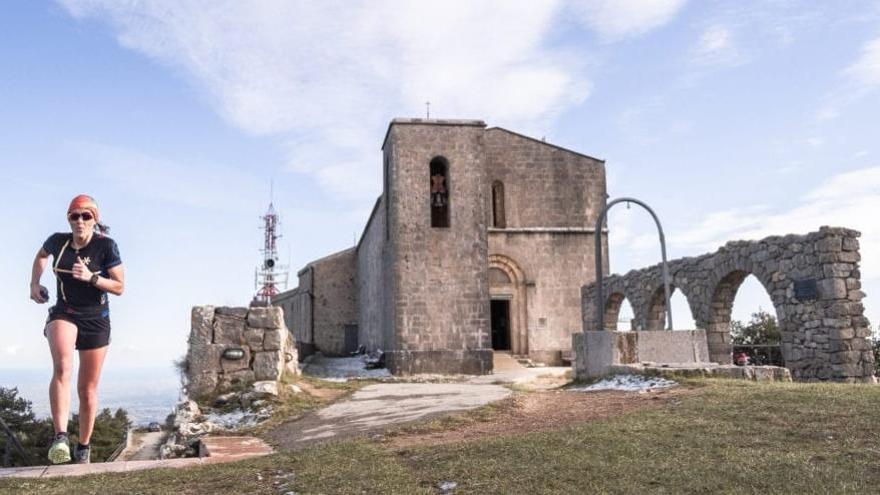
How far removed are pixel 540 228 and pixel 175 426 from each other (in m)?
18.4

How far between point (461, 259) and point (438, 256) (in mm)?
676

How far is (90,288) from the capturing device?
16.3ft

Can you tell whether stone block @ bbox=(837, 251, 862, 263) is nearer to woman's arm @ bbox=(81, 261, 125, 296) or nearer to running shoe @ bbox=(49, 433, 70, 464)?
woman's arm @ bbox=(81, 261, 125, 296)

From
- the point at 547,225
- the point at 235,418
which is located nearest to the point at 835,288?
the point at 235,418

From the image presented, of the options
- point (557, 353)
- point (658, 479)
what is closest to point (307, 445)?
point (658, 479)

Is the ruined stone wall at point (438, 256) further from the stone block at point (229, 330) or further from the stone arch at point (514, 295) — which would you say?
the stone block at point (229, 330)

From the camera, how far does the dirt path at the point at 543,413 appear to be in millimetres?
6707

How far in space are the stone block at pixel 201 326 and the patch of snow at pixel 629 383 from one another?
525 cm

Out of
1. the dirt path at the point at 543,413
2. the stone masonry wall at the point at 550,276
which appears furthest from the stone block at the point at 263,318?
the stone masonry wall at the point at 550,276

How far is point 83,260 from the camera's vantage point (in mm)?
5008

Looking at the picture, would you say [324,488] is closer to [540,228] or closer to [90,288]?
[90,288]

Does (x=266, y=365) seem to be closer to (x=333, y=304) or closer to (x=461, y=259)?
(x=461, y=259)

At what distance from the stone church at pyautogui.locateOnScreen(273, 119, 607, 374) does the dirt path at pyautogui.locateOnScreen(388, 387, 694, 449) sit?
1082 cm

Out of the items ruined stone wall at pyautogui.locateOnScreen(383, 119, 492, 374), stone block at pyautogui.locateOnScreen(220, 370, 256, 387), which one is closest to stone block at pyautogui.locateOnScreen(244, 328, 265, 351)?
stone block at pyautogui.locateOnScreen(220, 370, 256, 387)
